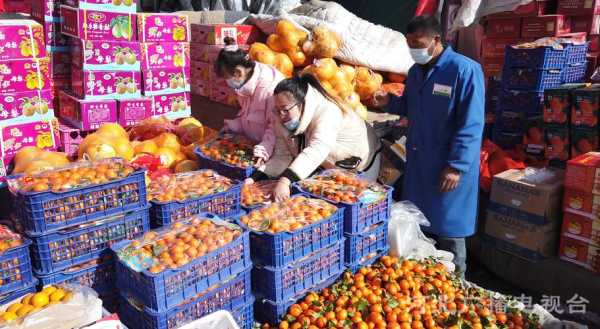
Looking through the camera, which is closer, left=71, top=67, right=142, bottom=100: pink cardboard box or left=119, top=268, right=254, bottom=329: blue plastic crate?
left=119, top=268, right=254, bottom=329: blue plastic crate

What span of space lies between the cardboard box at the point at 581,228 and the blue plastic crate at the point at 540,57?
155 cm

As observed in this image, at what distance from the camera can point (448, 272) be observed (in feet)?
10.6

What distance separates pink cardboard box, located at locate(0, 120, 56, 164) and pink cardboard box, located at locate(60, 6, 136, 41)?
82 centimetres

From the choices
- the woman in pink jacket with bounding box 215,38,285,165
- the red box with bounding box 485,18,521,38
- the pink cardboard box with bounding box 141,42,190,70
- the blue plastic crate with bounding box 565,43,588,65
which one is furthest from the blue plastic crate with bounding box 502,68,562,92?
the pink cardboard box with bounding box 141,42,190,70

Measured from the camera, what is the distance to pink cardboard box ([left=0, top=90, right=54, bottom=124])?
12.6ft

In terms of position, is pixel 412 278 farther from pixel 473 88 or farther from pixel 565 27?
pixel 565 27

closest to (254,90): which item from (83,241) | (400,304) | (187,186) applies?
(187,186)

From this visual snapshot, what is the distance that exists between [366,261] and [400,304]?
386 millimetres

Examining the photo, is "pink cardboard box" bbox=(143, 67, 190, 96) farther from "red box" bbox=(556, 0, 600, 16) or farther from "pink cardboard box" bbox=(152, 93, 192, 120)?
"red box" bbox=(556, 0, 600, 16)

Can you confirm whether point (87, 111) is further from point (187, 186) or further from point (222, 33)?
point (222, 33)

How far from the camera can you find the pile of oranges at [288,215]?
8.55ft

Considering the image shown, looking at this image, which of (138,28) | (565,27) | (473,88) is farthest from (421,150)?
(565,27)

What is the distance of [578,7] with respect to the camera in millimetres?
5938

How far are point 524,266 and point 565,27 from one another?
3251 mm
